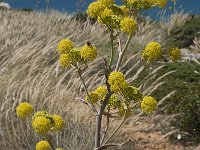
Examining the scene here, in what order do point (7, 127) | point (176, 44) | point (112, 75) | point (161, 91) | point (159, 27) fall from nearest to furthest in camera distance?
point (112, 75) < point (7, 127) < point (161, 91) < point (176, 44) < point (159, 27)

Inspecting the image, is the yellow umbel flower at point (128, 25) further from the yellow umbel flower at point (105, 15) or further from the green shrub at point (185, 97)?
the green shrub at point (185, 97)

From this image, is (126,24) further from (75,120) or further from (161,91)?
(161,91)

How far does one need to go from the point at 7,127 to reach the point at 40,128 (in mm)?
2552

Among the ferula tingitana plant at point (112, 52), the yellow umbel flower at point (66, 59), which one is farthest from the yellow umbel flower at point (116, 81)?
the yellow umbel flower at point (66, 59)

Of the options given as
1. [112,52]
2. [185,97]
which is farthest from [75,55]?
[185,97]

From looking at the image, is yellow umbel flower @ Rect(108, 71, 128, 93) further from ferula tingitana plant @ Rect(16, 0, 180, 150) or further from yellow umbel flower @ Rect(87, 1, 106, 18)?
yellow umbel flower @ Rect(87, 1, 106, 18)

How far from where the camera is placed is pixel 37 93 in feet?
19.1

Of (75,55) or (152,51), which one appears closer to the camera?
(152,51)

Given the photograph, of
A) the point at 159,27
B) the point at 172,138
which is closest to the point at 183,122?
the point at 172,138

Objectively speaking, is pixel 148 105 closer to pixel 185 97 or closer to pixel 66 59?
pixel 66 59

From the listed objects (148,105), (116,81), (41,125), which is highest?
(116,81)

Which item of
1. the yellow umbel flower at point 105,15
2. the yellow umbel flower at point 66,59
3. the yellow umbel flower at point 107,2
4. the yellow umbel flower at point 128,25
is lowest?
the yellow umbel flower at point 66,59

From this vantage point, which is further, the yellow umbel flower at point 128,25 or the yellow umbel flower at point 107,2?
the yellow umbel flower at point 107,2

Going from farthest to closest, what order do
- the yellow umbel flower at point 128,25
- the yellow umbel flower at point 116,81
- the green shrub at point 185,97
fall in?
the green shrub at point 185,97 → the yellow umbel flower at point 128,25 → the yellow umbel flower at point 116,81
